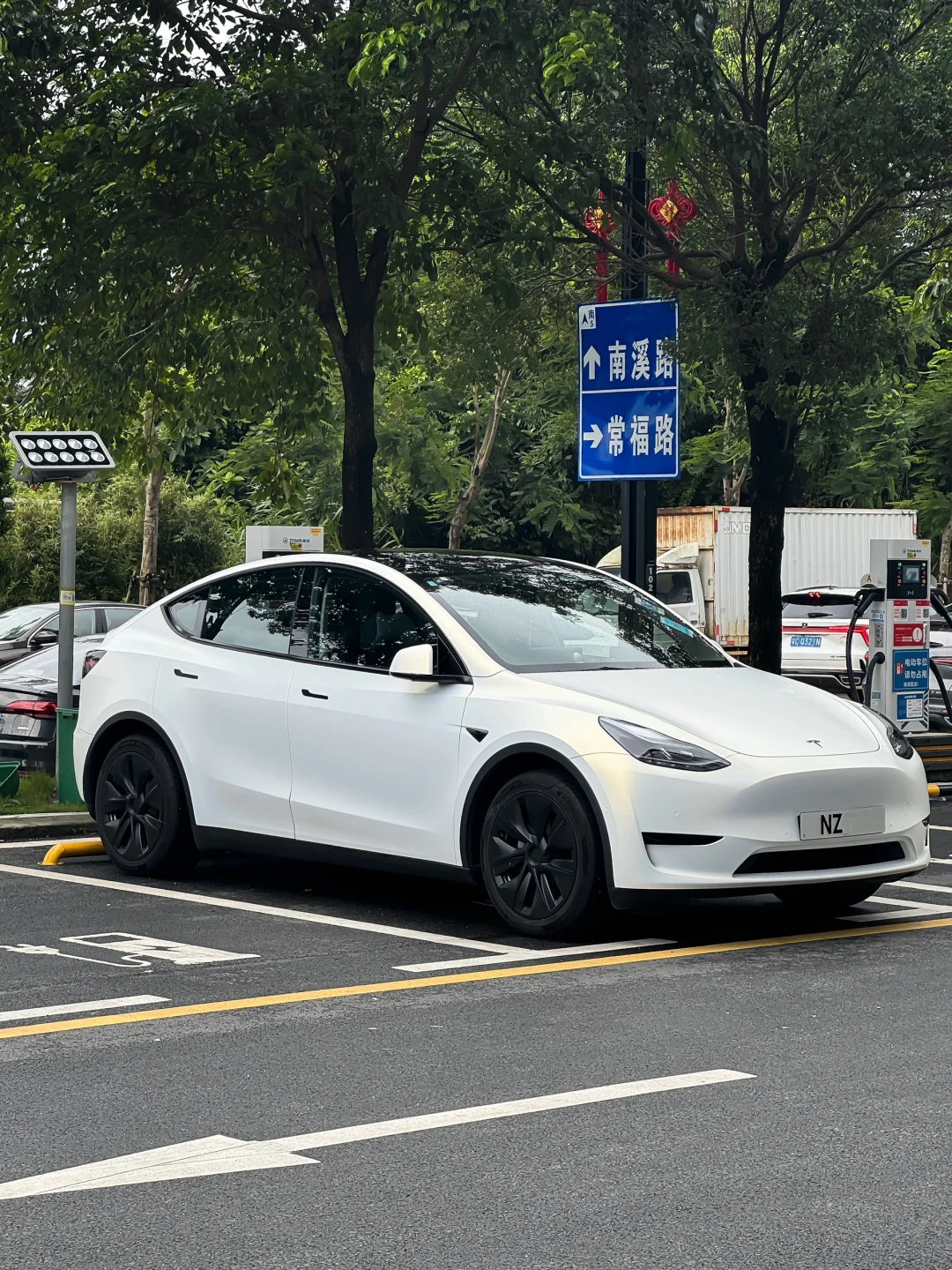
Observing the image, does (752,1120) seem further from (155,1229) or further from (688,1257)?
(155,1229)

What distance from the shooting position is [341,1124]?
516 cm

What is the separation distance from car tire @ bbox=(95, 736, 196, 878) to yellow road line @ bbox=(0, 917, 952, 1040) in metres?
2.65

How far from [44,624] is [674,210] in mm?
7511

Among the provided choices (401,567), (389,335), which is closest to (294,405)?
(389,335)

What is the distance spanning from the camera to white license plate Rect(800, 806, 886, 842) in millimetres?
7801

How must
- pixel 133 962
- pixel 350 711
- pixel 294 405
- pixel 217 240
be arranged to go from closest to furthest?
pixel 133 962 < pixel 350 711 < pixel 217 240 < pixel 294 405

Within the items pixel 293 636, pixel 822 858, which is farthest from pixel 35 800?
pixel 822 858

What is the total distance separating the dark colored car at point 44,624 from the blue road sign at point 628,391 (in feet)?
17.7

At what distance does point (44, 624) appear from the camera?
1886 centimetres

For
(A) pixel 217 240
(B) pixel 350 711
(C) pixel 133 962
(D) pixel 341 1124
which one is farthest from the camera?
(A) pixel 217 240

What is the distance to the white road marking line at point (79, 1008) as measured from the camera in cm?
659

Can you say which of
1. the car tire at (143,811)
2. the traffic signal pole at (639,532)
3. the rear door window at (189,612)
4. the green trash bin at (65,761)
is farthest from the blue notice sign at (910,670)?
the car tire at (143,811)

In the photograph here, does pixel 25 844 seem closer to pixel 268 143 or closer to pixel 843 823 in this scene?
pixel 843 823

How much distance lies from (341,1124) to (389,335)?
16.7 metres
